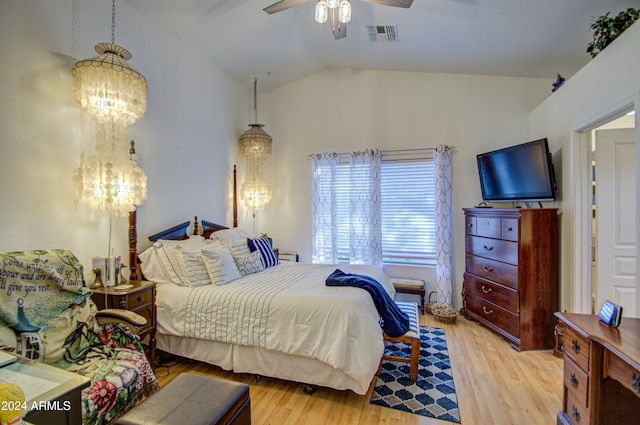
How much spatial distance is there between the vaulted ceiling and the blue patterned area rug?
3.13 meters

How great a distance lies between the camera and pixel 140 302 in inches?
90.8

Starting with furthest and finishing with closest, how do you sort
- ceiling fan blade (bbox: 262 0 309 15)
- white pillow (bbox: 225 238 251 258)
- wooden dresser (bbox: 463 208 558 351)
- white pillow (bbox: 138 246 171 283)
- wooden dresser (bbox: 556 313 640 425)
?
white pillow (bbox: 225 238 251 258)
wooden dresser (bbox: 463 208 558 351)
white pillow (bbox: 138 246 171 283)
ceiling fan blade (bbox: 262 0 309 15)
wooden dresser (bbox: 556 313 640 425)

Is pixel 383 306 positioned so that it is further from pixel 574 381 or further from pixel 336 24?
pixel 336 24

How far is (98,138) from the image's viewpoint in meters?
2.13

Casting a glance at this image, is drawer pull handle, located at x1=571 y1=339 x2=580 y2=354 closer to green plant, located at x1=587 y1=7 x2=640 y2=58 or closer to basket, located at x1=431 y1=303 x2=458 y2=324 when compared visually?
basket, located at x1=431 y1=303 x2=458 y2=324

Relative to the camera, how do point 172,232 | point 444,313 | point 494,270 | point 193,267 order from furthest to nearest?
point 444,313, point 494,270, point 172,232, point 193,267

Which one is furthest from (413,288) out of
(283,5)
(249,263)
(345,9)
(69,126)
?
(69,126)

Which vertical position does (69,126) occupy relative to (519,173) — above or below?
above

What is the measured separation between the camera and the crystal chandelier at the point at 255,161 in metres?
4.06

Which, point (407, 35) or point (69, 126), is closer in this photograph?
point (69, 126)

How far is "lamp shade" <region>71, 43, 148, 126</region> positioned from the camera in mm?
1972

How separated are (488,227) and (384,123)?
1.98 metres

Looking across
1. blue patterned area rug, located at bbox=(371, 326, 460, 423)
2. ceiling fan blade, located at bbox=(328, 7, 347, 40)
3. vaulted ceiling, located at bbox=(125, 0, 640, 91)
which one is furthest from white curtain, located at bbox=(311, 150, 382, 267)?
ceiling fan blade, located at bbox=(328, 7, 347, 40)

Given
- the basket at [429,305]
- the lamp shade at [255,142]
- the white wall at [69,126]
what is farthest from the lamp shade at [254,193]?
the basket at [429,305]
